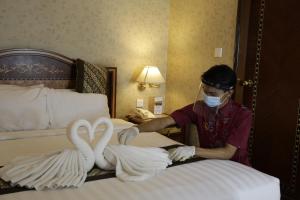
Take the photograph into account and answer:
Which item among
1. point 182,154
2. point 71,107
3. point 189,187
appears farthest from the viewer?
point 71,107

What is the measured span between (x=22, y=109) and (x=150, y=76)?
4.50 ft

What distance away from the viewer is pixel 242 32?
289 cm

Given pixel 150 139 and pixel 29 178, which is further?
pixel 150 139

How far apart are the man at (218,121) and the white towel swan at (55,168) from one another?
1.46ft

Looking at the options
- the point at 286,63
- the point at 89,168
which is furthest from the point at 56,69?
the point at 286,63

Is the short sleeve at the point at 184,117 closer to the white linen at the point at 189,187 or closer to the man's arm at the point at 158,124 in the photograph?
the man's arm at the point at 158,124

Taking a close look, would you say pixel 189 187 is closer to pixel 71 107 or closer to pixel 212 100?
pixel 212 100

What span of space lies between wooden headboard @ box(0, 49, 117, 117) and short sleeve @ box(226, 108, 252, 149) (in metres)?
1.70

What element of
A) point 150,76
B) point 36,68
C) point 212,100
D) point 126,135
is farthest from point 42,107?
point 212,100

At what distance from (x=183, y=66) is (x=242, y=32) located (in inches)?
33.6

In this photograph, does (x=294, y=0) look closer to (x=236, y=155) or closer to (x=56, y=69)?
(x=236, y=155)

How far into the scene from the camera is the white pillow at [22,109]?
240 cm

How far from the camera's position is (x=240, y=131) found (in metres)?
1.87

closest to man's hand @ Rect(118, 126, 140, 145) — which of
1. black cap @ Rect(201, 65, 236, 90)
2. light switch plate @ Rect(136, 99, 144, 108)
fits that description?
black cap @ Rect(201, 65, 236, 90)
